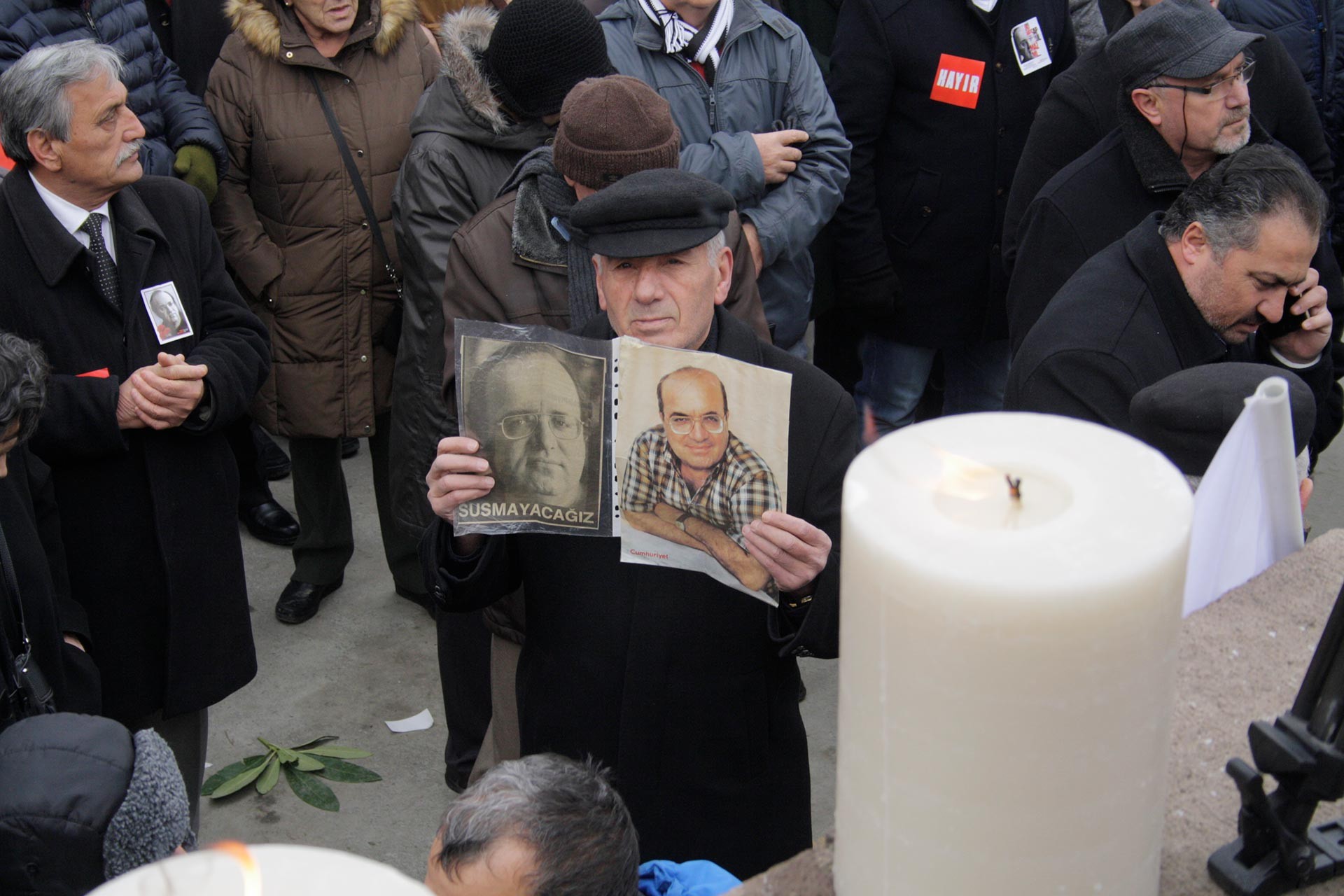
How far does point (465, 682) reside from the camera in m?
3.37

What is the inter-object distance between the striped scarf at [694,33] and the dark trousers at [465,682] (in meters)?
1.62

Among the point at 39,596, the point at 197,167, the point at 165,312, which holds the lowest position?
the point at 39,596

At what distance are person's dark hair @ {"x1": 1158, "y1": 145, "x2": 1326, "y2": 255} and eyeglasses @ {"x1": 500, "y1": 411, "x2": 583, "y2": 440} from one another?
1255 millimetres

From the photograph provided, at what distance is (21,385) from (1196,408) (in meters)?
1.96

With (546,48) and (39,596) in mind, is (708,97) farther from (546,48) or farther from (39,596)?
(39,596)

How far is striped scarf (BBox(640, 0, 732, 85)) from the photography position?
141 inches

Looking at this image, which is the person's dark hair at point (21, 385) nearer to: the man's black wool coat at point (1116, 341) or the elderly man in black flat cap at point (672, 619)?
the elderly man in black flat cap at point (672, 619)

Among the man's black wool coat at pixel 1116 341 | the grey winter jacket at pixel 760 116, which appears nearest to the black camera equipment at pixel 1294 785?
the man's black wool coat at pixel 1116 341

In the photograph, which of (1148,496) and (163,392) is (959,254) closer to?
(163,392)

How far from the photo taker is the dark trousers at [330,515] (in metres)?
4.38

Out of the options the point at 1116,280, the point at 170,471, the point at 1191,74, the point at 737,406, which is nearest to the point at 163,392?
the point at 170,471

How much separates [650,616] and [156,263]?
5.06 ft

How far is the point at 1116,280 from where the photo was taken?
2477 mm

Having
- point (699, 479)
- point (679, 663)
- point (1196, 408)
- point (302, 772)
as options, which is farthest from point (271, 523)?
point (1196, 408)
